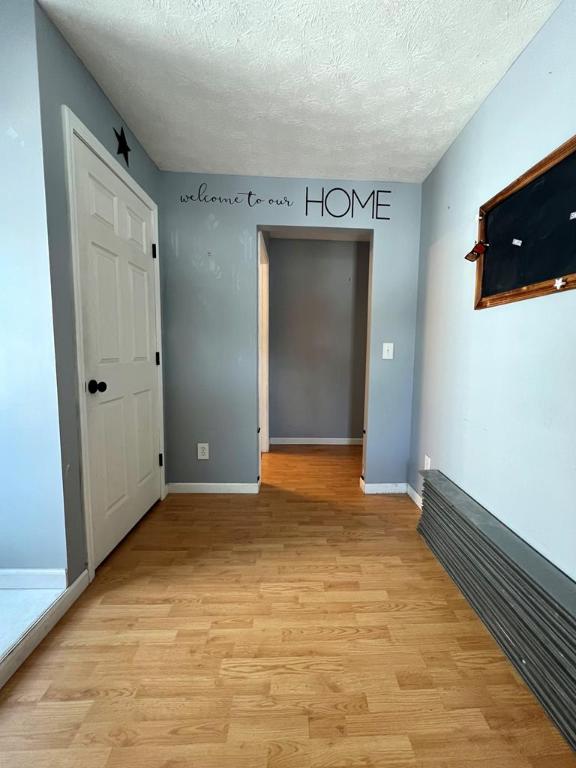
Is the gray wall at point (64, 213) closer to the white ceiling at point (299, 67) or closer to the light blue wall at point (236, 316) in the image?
the white ceiling at point (299, 67)

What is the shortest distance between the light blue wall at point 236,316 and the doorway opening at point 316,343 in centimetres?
106

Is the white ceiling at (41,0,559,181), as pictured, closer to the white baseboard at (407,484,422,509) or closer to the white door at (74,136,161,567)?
the white door at (74,136,161,567)

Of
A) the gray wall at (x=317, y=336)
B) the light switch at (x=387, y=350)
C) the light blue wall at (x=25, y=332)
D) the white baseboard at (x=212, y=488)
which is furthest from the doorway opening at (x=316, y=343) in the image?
the light blue wall at (x=25, y=332)

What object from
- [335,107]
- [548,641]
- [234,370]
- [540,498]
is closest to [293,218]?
[335,107]

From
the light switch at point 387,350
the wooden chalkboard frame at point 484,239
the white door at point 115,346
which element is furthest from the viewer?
the light switch at point 387,350

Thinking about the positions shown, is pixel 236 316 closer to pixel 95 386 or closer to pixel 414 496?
pixel 95 386

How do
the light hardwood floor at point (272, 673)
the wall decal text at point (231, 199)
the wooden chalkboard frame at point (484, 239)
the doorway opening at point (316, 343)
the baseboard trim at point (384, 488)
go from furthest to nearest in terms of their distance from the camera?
the doorway opening at point (316, 343) → the baseboard trim at point (384, 488) → the wall decal text at point (231, 199) → the wooden chalkboard frame at point (484, 239) → the light hardwood floor at point (272, 673)

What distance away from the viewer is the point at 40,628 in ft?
3.85

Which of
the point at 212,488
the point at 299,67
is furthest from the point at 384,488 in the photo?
the point at 299,67

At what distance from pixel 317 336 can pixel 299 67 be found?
248 centimetres

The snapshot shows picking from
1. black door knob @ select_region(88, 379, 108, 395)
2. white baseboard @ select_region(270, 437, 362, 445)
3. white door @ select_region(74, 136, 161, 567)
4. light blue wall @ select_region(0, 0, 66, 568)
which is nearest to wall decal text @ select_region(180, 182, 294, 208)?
white door @ select_region(74, 136, 161, 567)

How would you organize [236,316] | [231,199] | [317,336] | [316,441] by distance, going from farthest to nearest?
[316,441]
[317,336]
[236,316]
[231,199]

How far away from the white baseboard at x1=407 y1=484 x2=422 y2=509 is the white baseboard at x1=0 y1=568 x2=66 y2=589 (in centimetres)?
214

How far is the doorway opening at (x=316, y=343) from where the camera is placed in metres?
3.53
